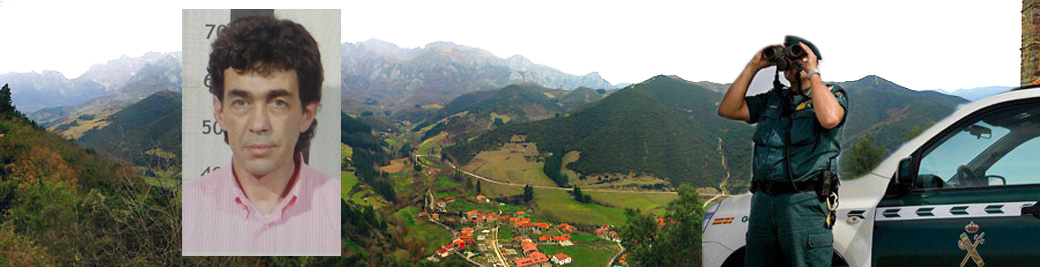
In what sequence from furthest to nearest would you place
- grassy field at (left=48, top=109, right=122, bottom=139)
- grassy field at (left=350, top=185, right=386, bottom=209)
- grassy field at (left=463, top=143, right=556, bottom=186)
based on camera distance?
grassy field at (left=48, top=109, right=122, bottom=139) < grassy field at (left=463, top=143, right=556, bottom=186) < grassy field at (left=350, top=185, right=386, bottom=209)

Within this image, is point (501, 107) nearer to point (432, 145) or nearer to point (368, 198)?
point (432, 145)

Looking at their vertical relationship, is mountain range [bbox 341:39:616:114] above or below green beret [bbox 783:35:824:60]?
above

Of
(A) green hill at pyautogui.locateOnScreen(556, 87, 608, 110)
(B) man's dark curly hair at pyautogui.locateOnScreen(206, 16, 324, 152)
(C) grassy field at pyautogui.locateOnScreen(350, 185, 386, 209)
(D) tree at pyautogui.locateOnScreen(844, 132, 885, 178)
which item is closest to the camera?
(D) tree at pyautogui.locateOnScreen(844, 132, 885, 178)

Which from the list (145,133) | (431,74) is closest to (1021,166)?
(145,133)

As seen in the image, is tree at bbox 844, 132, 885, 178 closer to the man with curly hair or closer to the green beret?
the green beret

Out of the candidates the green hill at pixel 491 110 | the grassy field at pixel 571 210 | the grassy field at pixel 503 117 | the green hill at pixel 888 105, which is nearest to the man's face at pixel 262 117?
the green hill at pixel 888 105

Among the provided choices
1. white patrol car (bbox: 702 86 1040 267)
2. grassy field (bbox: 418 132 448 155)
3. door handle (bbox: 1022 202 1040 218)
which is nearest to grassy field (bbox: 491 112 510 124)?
grassy field (bbox: 418 132 448 155)

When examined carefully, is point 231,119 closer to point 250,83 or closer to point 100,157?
point 250,83

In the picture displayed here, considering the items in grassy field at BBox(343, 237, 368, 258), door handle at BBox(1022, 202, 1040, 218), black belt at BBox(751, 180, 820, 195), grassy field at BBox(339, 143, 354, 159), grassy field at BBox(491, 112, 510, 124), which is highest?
grassy field at BBox(491, 112, 510, 124)
